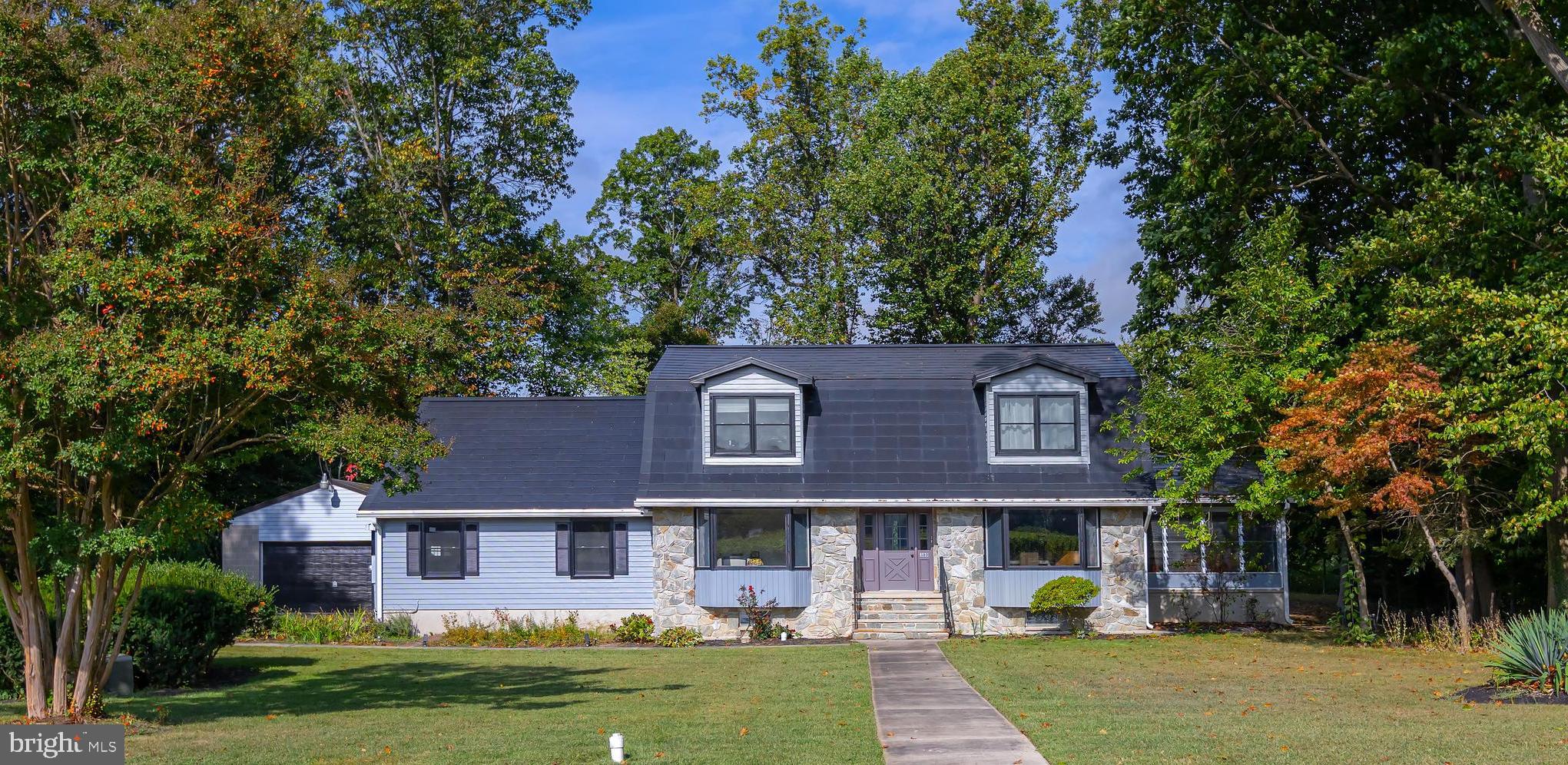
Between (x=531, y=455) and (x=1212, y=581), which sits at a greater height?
(x=531, y=455)

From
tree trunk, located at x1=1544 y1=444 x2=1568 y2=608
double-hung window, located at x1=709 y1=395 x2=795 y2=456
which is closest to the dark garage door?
double-hung window, located at x1=709 y1=395 x2=795 y2=456

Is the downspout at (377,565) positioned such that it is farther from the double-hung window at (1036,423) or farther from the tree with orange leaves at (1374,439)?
the tree with orange leaves at (1374,439)

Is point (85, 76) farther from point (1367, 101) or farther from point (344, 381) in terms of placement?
point (1367, 101)

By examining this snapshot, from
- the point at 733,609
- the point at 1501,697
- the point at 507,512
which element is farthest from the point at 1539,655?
the point at 507,512

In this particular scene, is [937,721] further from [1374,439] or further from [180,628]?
[180,628]

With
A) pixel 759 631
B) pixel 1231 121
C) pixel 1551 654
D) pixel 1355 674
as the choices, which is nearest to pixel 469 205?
pixel 759 631

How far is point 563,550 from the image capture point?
28.0 meters

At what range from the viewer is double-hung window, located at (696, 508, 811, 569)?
2661 centimetres

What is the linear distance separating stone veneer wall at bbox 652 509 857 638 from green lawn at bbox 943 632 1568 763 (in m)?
3.72

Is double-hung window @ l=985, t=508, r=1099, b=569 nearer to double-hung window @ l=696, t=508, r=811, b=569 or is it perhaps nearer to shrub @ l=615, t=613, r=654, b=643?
double-hung window @ l=696, t=508, r=811, b=569

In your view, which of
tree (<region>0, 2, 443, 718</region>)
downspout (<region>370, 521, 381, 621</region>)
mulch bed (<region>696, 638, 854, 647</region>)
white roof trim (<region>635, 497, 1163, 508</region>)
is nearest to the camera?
tree (<region>0, 2, 443, 718</region>)

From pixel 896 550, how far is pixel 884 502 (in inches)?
65.1

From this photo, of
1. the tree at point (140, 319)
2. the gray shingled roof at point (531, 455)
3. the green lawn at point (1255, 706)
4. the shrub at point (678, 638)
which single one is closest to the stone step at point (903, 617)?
the green lawn at point (1255, 706)

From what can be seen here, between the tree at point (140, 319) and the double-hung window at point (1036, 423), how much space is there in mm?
14728
